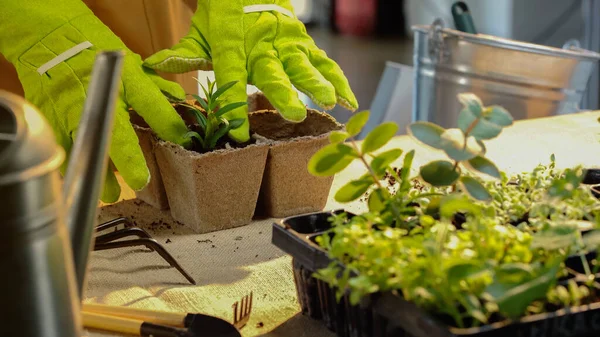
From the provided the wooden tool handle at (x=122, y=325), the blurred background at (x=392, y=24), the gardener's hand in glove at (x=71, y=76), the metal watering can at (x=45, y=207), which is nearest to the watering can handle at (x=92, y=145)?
the metal watering can at (x=45, y=207)

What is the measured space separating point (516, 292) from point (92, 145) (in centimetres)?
23

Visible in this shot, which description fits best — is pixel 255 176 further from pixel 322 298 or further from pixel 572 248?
pixel 572 248

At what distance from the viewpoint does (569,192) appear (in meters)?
0.56

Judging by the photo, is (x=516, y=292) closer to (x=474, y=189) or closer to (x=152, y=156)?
(x=474, y=189)

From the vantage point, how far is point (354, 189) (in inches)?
23.4

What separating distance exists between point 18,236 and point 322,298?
275mm

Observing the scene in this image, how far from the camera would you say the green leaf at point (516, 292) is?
44 cm

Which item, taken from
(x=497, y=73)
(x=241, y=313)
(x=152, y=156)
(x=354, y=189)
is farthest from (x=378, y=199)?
(x=497, y=73)

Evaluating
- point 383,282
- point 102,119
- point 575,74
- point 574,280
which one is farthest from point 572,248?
point 575,74

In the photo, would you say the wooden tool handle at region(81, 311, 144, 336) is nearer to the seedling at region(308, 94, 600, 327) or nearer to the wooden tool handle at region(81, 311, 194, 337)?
the wooden tool handle at region(81, 311, 194, 337)

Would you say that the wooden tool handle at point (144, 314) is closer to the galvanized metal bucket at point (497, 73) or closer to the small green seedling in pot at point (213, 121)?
the small green seedling in pot at point (213, 121)

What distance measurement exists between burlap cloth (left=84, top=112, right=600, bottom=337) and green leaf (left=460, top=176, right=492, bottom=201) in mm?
150

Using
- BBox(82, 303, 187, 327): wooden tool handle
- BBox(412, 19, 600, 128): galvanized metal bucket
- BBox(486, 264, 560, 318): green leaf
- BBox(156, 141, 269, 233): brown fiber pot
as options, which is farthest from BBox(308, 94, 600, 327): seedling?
BBox(412, 19, 600, 128): galvanized metal bucket

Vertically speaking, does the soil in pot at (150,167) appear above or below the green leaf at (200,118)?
below
